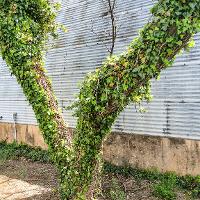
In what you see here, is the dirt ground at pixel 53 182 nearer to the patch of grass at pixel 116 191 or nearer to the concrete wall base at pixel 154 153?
the patch of grass at pixel 116 191

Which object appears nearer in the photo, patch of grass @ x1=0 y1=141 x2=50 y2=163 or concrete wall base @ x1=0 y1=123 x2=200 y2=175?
concrete wall base @ x1=0 y1=123 x2=200 y2=175

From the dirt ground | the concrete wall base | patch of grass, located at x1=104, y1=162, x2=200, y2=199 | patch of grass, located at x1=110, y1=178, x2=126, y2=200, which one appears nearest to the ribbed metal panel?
the concrete wall base

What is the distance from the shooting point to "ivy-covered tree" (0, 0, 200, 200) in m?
5.03

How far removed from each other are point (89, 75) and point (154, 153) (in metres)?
3.51

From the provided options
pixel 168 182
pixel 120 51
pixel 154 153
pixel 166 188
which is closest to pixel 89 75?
pixel 166 188

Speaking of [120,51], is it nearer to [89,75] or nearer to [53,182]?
[53,182]

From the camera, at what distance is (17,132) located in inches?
542

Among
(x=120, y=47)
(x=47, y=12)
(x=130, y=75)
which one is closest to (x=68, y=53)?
(x=120, y=47)

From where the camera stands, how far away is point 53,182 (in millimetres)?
9242

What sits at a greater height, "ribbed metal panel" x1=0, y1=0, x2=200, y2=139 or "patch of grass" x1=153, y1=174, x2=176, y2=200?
"ribbed metal panel" x1=0, y1=0, x2=200, y2=139

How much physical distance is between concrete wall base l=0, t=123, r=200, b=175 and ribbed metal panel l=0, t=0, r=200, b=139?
0.18m

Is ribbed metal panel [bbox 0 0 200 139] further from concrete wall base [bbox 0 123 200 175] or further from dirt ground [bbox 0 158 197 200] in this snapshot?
dirt ground [bbox 0 158 197 200]

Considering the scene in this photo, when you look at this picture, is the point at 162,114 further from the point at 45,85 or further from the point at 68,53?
the point at 68,53

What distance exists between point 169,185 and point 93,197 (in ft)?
5.48
